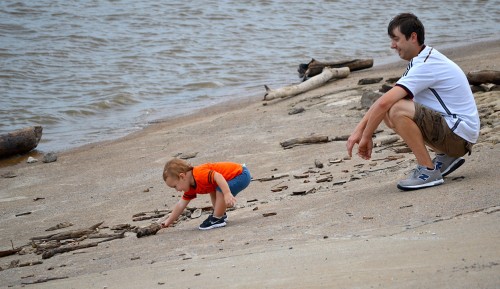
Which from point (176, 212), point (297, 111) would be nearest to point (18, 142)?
point (297, 111)

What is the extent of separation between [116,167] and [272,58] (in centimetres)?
926

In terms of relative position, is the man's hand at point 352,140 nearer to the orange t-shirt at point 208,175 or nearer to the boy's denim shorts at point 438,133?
the boy's denim shorts at point 438,133

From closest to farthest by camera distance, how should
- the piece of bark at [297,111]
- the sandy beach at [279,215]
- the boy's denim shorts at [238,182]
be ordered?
the sandy beach at [279,215] < the boy's denim shorts at [238,182] < the piece of bark at [297,111]

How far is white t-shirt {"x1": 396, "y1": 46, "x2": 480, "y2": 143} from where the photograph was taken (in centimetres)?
593

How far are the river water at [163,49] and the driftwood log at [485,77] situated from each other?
5.96 m

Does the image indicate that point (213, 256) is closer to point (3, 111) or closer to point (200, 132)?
point (200, 132)

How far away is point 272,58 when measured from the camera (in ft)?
61.9

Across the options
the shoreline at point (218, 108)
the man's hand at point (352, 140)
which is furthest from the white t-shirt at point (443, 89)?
the shoreline at point (218, 108)

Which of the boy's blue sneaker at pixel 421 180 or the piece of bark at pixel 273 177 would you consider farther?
the piece of bark at pixel 273 177

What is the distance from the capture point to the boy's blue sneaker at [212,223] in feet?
20.4

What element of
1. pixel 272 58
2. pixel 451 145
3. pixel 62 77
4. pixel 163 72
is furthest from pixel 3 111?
pixel 451 145

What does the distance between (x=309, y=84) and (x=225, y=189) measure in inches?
269

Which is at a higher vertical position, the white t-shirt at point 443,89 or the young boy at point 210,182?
the white t-shirt at point 443,89

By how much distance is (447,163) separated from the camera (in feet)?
20.5
